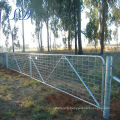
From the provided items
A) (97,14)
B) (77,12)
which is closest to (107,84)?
(77,12)

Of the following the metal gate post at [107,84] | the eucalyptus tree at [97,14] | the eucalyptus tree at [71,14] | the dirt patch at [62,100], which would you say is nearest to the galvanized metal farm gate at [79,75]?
the metal gate post at [107,84]

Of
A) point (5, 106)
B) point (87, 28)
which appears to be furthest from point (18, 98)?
point (87, 28)

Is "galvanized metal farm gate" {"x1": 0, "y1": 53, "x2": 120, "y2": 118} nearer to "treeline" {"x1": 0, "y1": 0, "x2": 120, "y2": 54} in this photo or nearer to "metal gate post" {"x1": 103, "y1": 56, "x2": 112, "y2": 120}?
"metal gate post" {"x1": 103, "y1": 56, "x2": 112, "y2": 120}

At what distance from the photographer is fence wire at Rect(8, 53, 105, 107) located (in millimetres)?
3023

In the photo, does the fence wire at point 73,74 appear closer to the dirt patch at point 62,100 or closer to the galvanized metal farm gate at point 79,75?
the galvanized metal farm gate at point 79,75

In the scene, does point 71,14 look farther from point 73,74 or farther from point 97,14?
point 73,74

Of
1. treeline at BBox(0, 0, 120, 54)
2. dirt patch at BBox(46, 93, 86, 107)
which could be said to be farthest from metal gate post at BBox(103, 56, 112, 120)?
treeline at BBox(0, 0, 120, 54)

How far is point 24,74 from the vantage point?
257 inches

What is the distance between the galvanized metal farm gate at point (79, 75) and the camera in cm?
246

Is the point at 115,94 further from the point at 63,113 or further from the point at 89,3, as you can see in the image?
the point at 89,3

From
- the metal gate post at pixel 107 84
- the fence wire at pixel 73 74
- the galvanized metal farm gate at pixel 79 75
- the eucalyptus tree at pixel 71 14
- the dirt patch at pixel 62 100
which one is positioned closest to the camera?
the metal gate post at pixel 107 84

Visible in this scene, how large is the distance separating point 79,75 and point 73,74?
1.74ft

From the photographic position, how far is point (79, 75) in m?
→ 3.25

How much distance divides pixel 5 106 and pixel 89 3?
14794 mm
